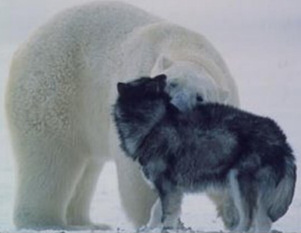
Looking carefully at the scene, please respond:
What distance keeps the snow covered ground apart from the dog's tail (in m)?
4.38

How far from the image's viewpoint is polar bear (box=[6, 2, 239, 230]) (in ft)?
23.4

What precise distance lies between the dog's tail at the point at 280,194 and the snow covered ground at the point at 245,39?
4378 millimetres

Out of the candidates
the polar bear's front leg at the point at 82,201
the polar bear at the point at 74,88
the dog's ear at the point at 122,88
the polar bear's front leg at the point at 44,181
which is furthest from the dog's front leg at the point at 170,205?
the polar bear's front leg at the point at 82,201

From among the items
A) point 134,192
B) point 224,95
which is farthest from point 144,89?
point 134,192

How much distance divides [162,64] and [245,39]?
41.6 feet

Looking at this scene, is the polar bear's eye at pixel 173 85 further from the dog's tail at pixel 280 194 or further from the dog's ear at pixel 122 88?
the dog's tail at pixel 280 194

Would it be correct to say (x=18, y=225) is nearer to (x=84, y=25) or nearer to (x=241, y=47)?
(x=84, y=25)

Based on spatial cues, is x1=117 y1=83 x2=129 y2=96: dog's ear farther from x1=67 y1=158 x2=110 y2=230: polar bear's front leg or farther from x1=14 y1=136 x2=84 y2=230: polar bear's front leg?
x1=67 y1=158 x2=110 y2=230: polar bear's front leg

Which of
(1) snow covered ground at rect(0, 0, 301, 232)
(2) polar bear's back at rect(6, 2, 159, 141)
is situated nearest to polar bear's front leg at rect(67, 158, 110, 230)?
(2) polar bear's back at rect(6, 2, 159, 141)

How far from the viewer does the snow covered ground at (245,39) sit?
13.1 metres

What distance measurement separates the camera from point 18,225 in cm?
788

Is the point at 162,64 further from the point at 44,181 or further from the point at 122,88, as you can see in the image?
the point at 44,181

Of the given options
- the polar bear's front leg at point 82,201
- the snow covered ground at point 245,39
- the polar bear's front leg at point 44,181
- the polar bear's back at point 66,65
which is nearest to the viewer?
the polar bear's back at point 66,65

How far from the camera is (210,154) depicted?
221 inches
